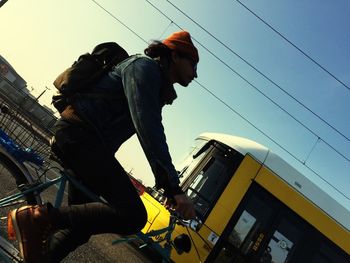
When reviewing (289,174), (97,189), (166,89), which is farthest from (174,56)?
(289,174)

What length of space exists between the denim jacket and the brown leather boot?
58cm

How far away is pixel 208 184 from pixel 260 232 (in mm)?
1233

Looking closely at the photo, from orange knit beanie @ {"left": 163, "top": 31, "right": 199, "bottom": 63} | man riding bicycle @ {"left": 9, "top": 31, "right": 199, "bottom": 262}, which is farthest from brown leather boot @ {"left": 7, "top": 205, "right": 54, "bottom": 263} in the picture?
orange knit beanie @ {"left": 163, "top": 31, "right": 199, "bottom": 63}

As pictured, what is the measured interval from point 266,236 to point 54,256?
5.61 m

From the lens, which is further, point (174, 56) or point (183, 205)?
point (174, 56)

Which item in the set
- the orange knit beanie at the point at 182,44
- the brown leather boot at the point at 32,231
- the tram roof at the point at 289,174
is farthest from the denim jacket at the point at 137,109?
the tram roof at the point at 289,174

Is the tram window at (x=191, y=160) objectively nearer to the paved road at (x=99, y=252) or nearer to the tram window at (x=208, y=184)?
the tram window at (x=208, y=184)

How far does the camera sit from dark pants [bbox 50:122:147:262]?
2.58 metres

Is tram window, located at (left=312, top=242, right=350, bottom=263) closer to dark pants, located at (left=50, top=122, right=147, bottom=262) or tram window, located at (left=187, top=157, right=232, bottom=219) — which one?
tram window, located at (left=187, top=157, right=232, bottom=219)

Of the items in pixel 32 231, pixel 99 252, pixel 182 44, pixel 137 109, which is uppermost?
pixel 182 44

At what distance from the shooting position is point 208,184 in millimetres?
7934

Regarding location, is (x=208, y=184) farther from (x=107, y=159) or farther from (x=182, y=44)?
(x=107, y=159)

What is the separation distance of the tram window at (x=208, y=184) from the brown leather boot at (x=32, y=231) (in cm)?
515

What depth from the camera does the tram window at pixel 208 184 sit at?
Answer: 770 cm
